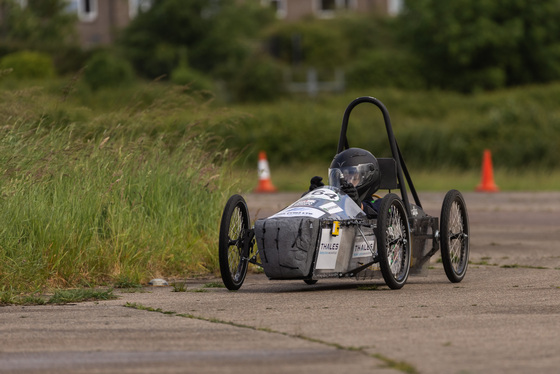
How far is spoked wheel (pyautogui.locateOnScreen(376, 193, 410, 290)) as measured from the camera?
30.1ft

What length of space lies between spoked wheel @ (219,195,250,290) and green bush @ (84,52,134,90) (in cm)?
3510

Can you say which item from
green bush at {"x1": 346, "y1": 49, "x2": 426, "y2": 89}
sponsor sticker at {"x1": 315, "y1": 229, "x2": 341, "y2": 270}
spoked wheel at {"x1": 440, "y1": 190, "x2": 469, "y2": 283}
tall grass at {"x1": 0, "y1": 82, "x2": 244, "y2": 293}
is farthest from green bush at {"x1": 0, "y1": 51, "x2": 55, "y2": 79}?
sponsor sticker at {"x1": 315, "y1": 229, "x2": 341, "y2": 270}

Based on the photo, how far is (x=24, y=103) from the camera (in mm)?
12430

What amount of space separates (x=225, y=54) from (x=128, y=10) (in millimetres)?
15635

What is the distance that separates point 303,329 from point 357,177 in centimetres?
300

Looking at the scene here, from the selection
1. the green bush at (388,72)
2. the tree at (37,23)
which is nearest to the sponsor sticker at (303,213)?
the green bush at (388,72)

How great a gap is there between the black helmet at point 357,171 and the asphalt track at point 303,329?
0.82 m

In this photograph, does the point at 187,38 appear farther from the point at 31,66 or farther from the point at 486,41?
the point at 486,41

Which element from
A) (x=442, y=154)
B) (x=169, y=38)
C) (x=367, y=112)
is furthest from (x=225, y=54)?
(x=442, y=154)

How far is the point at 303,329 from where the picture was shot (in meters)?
7.29

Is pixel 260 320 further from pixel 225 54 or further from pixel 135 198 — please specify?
pixel 225 54

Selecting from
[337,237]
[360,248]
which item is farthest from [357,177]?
[337,237]

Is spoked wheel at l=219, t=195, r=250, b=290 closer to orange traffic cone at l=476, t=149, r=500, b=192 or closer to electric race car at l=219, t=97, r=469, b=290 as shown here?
electric race car at l=219, t=97, r=469, b=290

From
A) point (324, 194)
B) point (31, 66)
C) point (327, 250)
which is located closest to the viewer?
point (327, 250)
